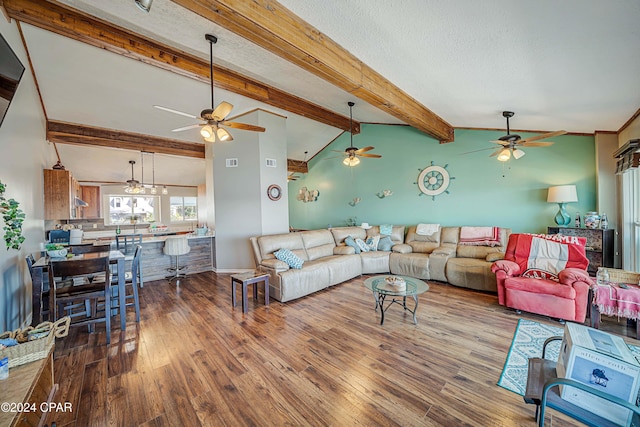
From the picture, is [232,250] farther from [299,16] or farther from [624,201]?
[624,201]

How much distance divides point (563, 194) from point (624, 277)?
1.76 meters

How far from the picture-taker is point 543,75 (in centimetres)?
253

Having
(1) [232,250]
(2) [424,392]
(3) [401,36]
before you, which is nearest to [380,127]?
(3) [401,36]

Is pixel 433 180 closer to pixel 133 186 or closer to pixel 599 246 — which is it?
pixel 599 246

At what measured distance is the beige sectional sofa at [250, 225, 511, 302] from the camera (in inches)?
154

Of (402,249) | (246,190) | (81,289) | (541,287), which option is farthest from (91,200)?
(541,287)

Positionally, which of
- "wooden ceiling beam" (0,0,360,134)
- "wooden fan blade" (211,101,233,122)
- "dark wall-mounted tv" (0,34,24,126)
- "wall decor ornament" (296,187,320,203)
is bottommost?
"wall decor ornament" (296,187,320,203)

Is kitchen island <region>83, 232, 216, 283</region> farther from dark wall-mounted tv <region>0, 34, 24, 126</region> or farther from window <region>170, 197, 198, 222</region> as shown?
window <region>170, 197, 198, 222</region>

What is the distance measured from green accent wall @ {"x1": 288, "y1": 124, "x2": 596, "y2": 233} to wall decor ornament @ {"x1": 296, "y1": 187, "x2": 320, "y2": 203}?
39 centimetres

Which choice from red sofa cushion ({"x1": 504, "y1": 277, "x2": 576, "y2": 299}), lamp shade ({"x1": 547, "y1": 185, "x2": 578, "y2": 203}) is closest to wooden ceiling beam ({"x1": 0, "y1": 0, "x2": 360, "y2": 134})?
red sofa cushion ({"x1": 504, "y1": 277, "x2": 576, "y2": 299})

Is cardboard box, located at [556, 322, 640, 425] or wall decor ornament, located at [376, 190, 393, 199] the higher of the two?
wall decor ornament, located at [376, 190, 393, 199]

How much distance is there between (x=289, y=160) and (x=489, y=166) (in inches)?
214

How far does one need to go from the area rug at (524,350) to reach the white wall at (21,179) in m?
4.49

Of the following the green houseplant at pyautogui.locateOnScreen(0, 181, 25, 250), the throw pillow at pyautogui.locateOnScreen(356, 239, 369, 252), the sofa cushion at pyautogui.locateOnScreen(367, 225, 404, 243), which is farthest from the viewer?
the sofa cushion at pyautogui.locateOnScreen(367, 225, 404, 243)
